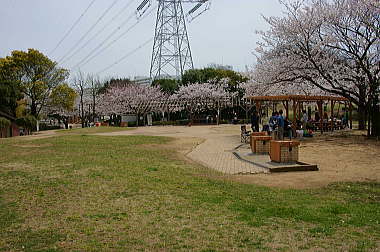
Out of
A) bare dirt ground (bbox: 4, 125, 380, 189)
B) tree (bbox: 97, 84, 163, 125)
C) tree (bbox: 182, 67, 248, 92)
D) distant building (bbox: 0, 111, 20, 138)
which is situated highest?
tree (bbox: 182, 67, 248, 92)

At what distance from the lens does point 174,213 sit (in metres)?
5.82

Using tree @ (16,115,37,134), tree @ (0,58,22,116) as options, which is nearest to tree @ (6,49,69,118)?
tree @ (0,58,22,116)

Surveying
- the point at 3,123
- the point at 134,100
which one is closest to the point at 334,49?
the point at 3,123

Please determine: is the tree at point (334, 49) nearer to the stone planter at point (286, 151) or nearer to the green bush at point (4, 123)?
the stone planter at point (286, 151)

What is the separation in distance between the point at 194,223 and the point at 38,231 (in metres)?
2.04

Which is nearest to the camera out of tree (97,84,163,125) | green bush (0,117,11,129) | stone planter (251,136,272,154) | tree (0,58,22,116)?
stone planter (251,136,272,154)

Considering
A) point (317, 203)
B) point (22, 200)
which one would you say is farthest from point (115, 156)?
point (317, 203)

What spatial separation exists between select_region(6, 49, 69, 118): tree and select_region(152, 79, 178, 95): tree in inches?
612

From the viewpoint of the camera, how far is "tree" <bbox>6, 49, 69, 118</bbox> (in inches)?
1539

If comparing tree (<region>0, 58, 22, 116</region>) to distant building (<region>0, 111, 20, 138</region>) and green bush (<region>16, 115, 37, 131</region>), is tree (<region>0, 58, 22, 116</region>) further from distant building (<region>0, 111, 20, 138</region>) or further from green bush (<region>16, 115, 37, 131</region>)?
green bush (<region>16, 115, 37, 131</region>)

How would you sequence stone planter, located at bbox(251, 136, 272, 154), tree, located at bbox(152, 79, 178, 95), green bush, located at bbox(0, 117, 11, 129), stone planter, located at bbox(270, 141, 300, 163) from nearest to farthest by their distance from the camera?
1. stone planter, located at bbox(270, 141, 300, 163)
2. stone planter, located at bbox(251, 136, 272, 154)
3. green bush, located at bbox(0, 117, 11, 129)
4. tree, located at bbox(152, 79, 178, 95)

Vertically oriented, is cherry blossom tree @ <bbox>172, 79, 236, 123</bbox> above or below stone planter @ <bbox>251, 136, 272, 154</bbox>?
above

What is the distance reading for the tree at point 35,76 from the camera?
39094mm

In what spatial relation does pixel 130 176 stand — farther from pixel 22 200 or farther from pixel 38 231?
pixel 38 231
